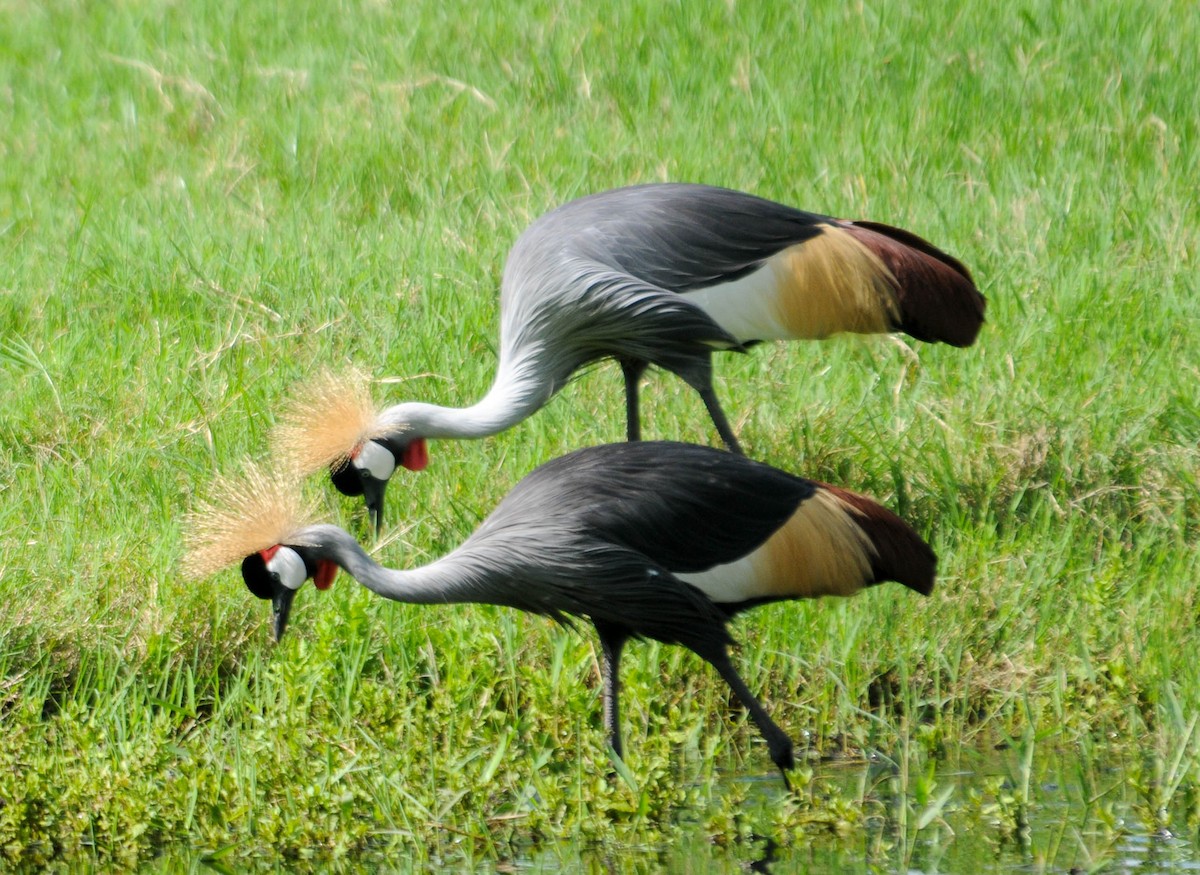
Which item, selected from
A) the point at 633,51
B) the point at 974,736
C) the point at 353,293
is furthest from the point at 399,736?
the point at 633,51

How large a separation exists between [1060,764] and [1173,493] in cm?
108

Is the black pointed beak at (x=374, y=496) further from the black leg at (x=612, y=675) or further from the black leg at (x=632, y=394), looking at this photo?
the black leg at (x=612, y=675)

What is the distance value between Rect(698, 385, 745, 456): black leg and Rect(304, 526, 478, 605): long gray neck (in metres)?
1.06

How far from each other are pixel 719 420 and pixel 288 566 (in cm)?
133

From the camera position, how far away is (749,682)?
404 cm

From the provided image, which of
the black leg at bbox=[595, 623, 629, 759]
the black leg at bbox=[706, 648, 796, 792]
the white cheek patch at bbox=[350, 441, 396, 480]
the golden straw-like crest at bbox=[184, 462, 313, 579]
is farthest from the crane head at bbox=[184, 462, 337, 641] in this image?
the black leg at bbox=[706, 648, 796, 792]

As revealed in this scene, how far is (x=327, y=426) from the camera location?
4398 millimetres

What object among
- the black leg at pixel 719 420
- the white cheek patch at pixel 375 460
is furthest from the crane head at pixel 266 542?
the black leg at pixel 719 420

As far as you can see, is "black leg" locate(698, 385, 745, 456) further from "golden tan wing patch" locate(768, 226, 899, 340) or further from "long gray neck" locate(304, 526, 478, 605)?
"long gray neck" locate(304, 526, 478, 605)

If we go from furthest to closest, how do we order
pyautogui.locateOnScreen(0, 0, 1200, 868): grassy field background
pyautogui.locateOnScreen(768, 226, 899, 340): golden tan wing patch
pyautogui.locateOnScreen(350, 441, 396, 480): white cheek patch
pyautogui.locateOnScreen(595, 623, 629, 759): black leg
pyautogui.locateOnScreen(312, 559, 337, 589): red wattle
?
pyautogui.locateOnScreen(768, 226, 899, 340): golden tan wing patch, pyautogui.locateOnScreen(350, 441, 396, 480): white cheek patch, pyautogui.locateOnScreen(312, 559, 337, 589): red wattle, pyautogui.locateOnScreen(595, 623, 629, 759): black leg, pyautogui.locateOnScreen(0, 0, 1200, 868): grassy field background

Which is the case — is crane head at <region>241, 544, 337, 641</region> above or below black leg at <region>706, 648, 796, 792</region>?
above

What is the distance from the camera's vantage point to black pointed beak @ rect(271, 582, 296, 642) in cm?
376

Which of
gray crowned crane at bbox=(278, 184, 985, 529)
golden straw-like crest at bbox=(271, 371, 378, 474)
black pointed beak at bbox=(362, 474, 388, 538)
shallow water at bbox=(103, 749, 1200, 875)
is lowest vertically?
shallow water at bbox=(103, 749, 1200, 875)

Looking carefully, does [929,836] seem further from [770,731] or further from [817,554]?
[817,554]
